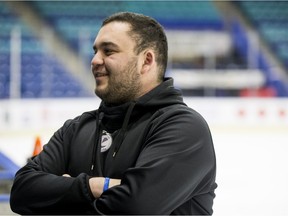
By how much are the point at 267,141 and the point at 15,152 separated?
2794 millimetres

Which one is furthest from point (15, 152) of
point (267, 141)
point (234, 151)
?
point (267, 141)

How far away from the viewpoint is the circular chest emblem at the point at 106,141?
1.38 meters

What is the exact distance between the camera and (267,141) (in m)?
6.13

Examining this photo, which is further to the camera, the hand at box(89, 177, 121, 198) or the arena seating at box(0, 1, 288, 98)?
the arena seating at box(0, 1, 288, 98)

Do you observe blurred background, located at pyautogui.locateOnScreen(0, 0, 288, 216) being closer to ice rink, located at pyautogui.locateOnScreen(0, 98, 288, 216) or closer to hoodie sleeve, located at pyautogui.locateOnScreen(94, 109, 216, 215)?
ice rink, located at pyautogui.locateOnScreen(0, 98, 288, 216)

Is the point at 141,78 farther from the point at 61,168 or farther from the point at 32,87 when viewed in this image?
the point at 32,87

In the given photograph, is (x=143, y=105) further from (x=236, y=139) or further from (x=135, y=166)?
(x=236, y=139)

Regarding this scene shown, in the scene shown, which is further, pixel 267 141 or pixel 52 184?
pixel 267 141

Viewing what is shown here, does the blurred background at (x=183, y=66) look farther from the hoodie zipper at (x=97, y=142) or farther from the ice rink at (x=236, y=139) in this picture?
the hoodie zipper at (x=97, y=142)

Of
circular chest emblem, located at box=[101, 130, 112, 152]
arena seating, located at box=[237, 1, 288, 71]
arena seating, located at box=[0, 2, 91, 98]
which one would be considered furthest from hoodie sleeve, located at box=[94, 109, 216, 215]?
arena seating, located at box=[237, 1, 288, 71]

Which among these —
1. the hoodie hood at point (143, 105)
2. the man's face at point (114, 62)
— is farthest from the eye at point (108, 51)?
the hoodie hood at point (143, 105)

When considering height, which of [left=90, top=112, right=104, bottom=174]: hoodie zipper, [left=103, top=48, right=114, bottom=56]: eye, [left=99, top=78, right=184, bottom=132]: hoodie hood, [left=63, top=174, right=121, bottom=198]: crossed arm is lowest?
[left=63, top=174, right=121, bottom=198]: crossed arm

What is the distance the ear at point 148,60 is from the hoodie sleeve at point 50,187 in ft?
0.96

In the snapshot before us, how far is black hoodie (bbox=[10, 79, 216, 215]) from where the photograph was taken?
1.24 metres
